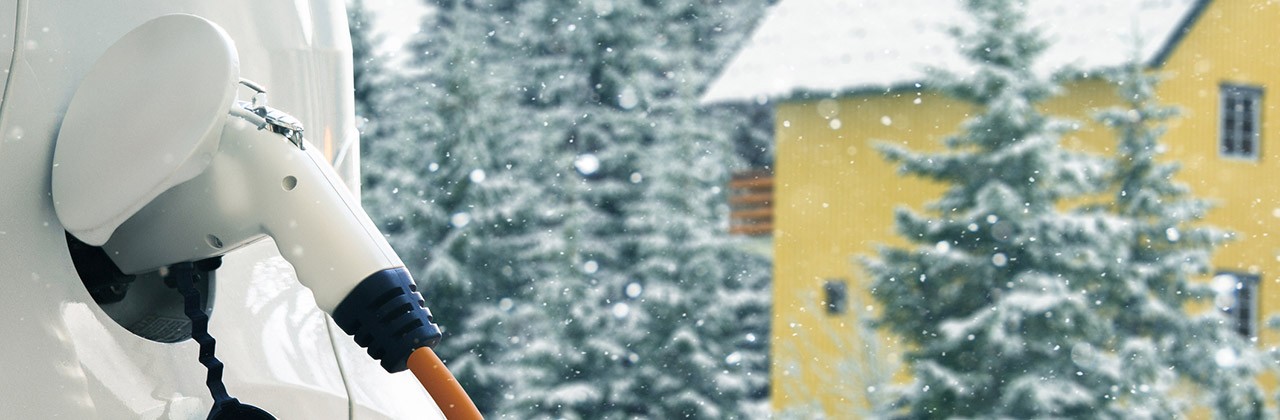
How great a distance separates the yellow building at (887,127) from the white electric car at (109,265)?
23.0 ft

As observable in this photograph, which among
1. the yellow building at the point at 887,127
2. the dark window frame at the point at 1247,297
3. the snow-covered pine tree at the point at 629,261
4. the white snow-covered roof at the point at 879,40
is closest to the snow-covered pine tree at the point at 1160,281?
the yellow building at the point at 887,127

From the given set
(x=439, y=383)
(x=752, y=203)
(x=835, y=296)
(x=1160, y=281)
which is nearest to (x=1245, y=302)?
(x=1160, y=281)

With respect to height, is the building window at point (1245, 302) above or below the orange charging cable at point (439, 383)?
below

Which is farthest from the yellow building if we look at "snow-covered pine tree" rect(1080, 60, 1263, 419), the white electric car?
the white electric car

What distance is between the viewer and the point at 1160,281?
6828mm

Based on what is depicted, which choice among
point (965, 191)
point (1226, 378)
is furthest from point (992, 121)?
point (1226, 378)

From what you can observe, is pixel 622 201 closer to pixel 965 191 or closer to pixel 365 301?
pixel 965 191

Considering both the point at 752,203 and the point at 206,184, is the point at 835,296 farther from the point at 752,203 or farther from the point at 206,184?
the point at 206,184

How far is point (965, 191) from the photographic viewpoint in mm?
6832

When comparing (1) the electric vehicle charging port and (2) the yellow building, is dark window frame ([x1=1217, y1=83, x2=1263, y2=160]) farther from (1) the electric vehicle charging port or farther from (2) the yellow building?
(1) the electric vehicle charging port

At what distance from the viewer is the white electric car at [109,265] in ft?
1.44

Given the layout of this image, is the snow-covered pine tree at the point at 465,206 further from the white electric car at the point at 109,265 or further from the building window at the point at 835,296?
the white electric car at the point at 109,265

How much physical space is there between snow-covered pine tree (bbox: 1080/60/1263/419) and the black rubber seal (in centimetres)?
657

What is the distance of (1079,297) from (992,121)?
0.94 m
